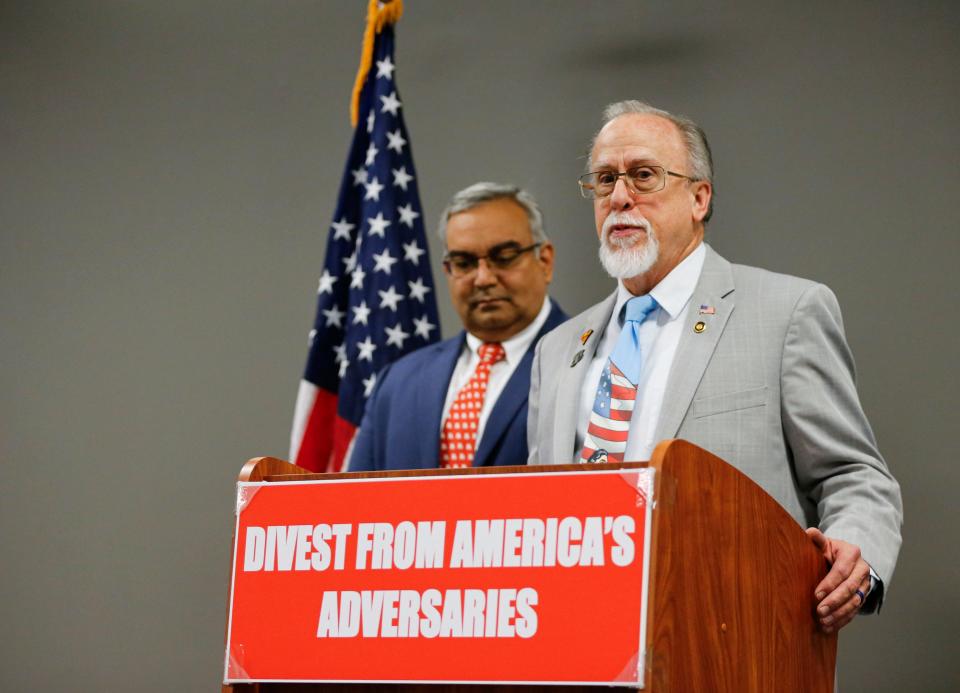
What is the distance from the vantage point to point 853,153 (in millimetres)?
3584

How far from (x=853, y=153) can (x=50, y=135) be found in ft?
9.89

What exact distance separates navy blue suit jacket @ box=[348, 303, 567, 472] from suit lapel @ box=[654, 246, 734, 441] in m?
0.83

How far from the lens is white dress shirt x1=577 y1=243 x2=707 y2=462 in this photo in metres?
1.90

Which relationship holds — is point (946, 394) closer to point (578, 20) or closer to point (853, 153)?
point (853, 153)

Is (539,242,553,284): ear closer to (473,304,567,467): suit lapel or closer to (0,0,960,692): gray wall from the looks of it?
(473,304,567,467): suit lapel

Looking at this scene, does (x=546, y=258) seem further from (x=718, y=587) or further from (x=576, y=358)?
(x=718, y=587)

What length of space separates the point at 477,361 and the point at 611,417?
1.09 m

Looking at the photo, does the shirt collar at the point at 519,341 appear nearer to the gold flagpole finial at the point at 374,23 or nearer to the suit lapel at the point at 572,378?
the suit lapel at the point at 572,378

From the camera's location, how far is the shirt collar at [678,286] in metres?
2.08

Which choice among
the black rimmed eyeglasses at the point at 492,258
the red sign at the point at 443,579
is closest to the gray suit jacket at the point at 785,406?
the red sign at the point at 443,579

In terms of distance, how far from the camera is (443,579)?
144 centimetres

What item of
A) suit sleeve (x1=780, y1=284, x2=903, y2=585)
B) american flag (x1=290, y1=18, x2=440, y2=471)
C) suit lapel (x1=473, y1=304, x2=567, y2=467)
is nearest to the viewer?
suit sleeve (x1=780, y1=284, x2=903, y2=585)

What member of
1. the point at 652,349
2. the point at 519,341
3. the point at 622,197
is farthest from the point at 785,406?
the point at 519,341

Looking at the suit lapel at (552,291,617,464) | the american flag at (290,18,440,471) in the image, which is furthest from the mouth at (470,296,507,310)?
the suit lapel at (552,291,617,464)
